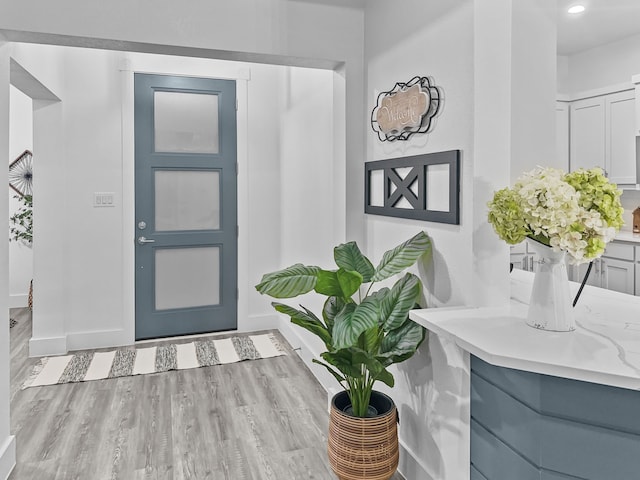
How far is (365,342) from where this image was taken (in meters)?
1.96

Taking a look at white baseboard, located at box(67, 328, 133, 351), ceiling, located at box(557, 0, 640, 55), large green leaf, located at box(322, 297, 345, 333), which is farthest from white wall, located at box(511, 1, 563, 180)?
white baseboard, located at box(67, 328, 133, 351)

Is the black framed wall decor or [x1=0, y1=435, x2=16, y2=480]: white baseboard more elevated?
the black framed wall decor

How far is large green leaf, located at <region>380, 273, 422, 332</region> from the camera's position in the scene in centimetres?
197

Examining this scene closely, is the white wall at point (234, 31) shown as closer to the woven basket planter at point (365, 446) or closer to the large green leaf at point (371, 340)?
the large green leaf at point (371, 340)

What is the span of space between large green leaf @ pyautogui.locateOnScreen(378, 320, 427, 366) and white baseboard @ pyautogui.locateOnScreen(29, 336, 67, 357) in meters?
3.02

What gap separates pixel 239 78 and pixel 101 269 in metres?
2.12

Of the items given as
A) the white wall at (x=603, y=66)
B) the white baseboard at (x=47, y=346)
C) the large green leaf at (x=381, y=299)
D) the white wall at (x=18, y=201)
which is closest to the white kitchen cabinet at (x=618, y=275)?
the white wall at (x=603, y=66)

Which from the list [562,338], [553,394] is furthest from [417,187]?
[553,394]

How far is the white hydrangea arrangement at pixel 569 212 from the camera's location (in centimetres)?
131

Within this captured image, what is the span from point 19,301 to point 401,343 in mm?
5157

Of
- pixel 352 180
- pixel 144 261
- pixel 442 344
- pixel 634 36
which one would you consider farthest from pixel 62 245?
pixel 634 36

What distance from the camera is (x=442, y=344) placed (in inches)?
75.5

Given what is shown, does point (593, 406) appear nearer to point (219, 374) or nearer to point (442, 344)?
point (442, 344)

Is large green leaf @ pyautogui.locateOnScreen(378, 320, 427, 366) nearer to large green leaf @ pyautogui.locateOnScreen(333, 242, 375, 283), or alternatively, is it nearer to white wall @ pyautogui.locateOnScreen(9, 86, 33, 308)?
large green leaf @ pyautogui.locateOnScreen(333, 242, 375, 283)
